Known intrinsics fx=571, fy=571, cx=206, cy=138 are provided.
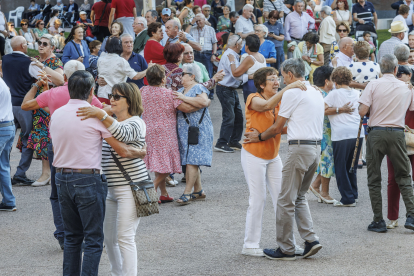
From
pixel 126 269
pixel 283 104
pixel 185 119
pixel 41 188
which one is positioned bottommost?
pixel 41 188

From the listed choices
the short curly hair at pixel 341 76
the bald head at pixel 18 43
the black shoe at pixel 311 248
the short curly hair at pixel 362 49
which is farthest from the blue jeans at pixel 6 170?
the short curly hair at pixel 362 49

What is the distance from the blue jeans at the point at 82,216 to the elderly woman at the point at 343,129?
3964 mm

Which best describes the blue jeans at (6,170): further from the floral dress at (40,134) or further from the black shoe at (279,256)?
the black shoe at (279,256)

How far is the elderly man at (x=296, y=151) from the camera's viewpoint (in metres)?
5.44

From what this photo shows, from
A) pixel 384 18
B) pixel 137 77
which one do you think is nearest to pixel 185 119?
pixel 137 77

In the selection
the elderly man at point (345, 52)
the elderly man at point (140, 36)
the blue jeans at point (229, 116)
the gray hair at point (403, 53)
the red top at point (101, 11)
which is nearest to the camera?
the gray hair at point (403, 53)

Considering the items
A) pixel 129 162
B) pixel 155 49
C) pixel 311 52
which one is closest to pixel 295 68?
pixel 129 162

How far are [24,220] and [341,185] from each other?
4.11 metres

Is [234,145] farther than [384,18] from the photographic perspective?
No

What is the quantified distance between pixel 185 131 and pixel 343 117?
211cm

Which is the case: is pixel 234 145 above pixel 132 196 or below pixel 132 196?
below

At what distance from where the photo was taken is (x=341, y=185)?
7.61 meters

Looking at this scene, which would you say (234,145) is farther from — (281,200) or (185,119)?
(281,200)

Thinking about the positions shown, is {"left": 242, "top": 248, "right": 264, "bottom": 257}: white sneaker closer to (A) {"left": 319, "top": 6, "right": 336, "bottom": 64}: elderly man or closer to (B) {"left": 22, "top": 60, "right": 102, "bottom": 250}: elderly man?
(B) {"left": 22, "top": 60, "right": 102, "bottom": 250}: elderly man
